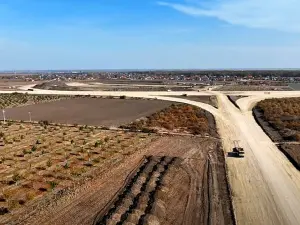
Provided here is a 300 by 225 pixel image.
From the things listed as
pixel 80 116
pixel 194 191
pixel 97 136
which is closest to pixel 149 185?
pixel 194 191

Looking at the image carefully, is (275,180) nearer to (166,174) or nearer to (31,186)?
(166,174)

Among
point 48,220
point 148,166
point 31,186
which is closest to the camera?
point 48,220

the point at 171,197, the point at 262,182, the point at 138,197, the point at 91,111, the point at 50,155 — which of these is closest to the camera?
the point at 138,197

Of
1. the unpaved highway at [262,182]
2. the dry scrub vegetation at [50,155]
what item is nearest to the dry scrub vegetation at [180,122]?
the unpaved highway at [262,182]

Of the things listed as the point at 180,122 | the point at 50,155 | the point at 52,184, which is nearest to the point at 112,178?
the point at 52,184

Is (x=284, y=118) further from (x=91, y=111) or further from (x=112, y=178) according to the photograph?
(x=112, y=178)

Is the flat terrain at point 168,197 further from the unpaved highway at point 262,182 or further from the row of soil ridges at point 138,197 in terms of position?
the unpaved highway at point 262,182
